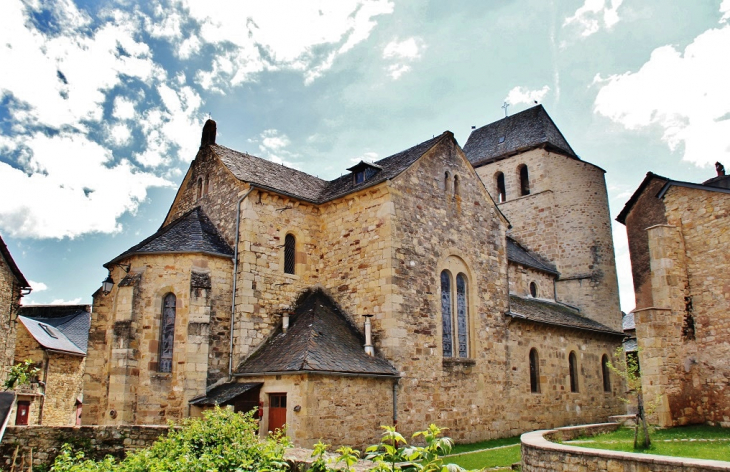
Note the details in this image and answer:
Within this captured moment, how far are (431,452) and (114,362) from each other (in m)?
14.1

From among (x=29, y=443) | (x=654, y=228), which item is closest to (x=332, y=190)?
(x=654, y=228)

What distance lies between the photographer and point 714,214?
55.5 ft

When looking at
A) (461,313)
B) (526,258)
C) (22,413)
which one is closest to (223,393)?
(461,313)

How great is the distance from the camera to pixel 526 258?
27547 millimetres

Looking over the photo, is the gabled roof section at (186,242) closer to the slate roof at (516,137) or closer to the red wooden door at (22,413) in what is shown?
the red wooden door at (22,413)

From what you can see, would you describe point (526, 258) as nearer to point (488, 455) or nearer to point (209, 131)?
point (488, 455)

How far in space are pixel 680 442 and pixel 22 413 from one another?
25.2 metres

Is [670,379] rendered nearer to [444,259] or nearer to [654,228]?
[654,228]

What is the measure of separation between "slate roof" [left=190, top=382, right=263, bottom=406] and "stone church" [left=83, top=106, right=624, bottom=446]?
0.19 ft

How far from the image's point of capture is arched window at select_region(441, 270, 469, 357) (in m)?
19.4

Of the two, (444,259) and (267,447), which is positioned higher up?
(444,259)

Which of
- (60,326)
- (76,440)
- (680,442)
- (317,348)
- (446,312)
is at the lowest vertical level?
(680,442)

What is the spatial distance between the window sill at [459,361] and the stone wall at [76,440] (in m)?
9.64

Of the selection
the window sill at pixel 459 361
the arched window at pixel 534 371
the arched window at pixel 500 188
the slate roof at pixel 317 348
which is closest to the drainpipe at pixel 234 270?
the slate roof at pixel 317 348
